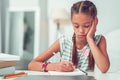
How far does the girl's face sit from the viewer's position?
0.89 m

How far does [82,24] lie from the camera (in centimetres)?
89

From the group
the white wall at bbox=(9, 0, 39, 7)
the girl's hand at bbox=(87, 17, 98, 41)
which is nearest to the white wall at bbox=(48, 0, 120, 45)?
the girl's hand at bbox=(87, 17, 98, 41)

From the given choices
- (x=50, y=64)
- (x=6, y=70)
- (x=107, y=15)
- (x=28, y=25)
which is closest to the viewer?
(x=6, y=70)

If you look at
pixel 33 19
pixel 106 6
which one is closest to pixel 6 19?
pixel 33 19

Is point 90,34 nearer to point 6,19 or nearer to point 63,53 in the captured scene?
point 63,53

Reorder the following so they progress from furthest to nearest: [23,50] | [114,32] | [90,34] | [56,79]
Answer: [23,50], [114,32], [90,34], [56,79]

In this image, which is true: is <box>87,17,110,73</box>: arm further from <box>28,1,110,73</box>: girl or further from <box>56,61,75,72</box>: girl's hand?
<box>56,61,75,72</box>: girl's hand

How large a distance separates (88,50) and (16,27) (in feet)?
4.26

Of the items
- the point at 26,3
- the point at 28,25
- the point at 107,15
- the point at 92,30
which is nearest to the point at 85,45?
the point at 92,30

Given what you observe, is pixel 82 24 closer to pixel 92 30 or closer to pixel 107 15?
pixel 92 30

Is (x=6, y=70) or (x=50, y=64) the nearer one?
(x=6, y=70)

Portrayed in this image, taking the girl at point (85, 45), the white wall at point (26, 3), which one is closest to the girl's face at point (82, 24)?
the girl at point (85, 45)

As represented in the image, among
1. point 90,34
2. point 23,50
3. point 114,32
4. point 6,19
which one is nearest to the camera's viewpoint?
point 90,34

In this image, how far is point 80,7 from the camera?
92cm
